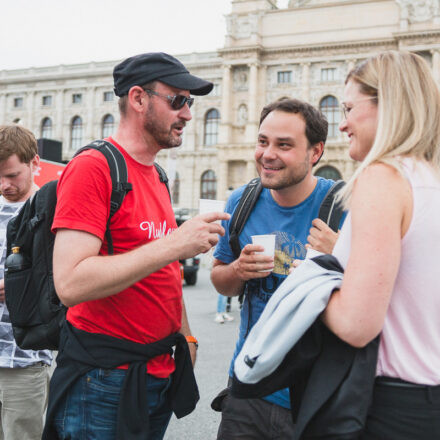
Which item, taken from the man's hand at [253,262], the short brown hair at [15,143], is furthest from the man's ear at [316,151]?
the short brown hair at [15,143]

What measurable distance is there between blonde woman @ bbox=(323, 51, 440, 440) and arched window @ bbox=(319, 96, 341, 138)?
1234 inches

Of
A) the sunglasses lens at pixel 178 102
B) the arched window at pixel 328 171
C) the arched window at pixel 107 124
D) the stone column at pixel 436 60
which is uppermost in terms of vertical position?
the stone column at pixel 436 60

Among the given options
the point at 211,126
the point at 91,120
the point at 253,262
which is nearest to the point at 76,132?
the point at 91,120

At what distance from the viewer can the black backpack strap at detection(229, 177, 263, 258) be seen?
235 cm

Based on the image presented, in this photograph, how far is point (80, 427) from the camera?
184 centimetres

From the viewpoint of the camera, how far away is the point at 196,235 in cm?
178

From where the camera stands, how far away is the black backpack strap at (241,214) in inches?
92.4

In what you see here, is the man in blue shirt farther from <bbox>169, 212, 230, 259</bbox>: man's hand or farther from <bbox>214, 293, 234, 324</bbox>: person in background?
<bbox>214, 293, 234, 324</bbox>: person in background

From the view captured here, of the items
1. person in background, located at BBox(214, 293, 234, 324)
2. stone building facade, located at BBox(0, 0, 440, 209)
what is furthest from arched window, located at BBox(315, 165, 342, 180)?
person in background, located at BBox(214, 293, 234, 324)

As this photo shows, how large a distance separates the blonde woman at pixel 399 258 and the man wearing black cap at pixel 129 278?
2.08 feet

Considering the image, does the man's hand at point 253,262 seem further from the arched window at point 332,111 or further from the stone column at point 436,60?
the arched window at point 332,111

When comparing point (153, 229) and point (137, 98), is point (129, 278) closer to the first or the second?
point (153, 229)

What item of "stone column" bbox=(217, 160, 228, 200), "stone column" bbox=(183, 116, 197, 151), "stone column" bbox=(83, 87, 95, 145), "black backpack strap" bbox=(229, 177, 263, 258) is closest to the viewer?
"black backpack strap" bbox=(229, 177, 263, 258)

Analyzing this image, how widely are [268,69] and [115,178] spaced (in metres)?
33.4
